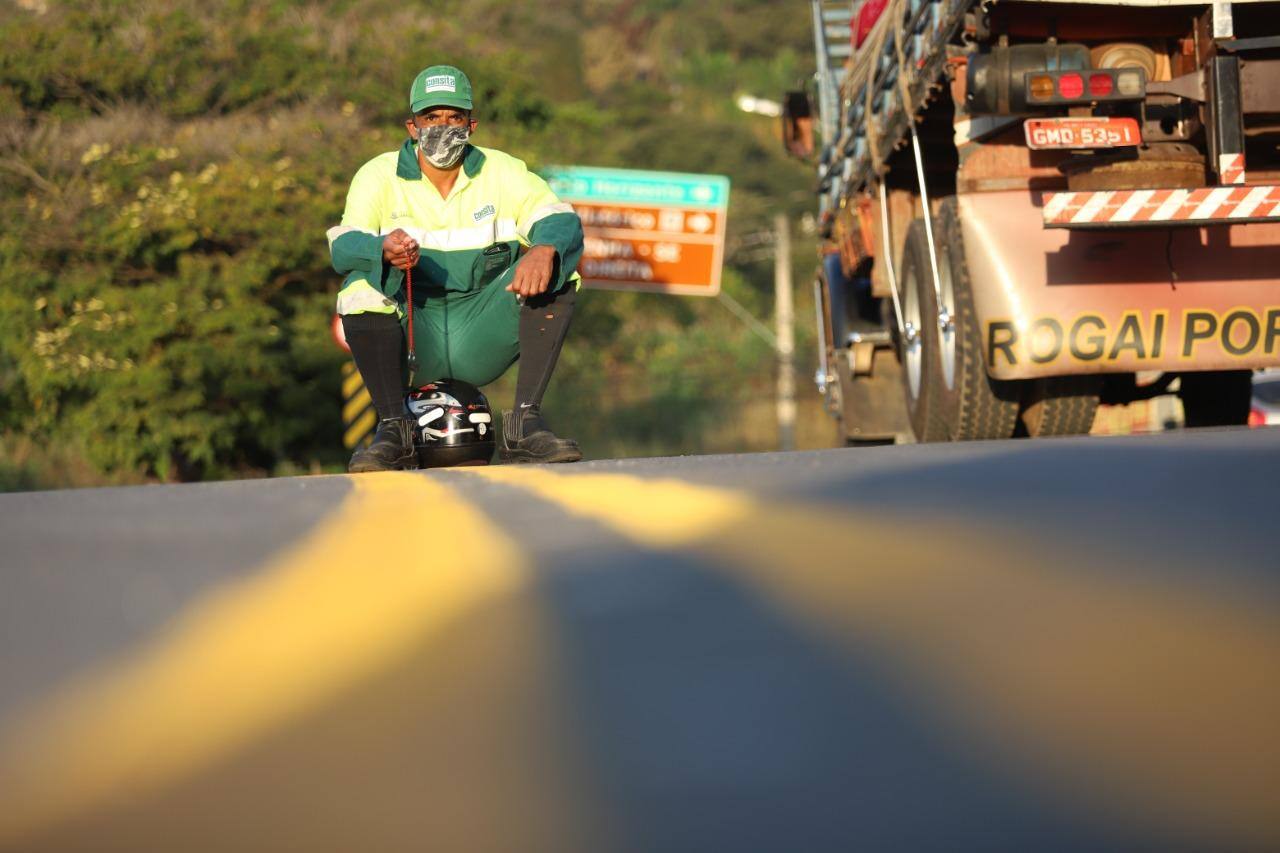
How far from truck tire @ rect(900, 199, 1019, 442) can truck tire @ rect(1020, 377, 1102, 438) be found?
0.10 metres

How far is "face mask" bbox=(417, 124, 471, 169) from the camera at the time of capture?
5.32m

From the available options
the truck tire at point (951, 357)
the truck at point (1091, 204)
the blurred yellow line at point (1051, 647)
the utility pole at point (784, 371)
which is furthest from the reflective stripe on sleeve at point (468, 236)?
the utility pole at point (784, 371)

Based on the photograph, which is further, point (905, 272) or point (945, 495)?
point (905, 272)

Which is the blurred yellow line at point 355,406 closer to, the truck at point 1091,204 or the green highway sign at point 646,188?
the green highway sign at point 646,188

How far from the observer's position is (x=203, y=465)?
17672 millimetres

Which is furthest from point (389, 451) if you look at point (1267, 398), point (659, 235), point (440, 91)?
point (659, 235)

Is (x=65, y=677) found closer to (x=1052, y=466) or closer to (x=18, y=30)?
(x=1052, y=466)

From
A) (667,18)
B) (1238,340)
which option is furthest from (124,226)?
(667,18)

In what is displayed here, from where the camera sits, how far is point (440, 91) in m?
5.30

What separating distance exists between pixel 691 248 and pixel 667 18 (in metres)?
58.9

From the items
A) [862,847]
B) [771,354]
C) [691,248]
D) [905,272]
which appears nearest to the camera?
[862,847]

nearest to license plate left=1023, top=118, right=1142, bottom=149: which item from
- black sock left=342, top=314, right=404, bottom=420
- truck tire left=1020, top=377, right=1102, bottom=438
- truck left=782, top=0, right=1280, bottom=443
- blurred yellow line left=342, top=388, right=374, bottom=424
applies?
truck left=782, top=0, right=1280, bottom=443

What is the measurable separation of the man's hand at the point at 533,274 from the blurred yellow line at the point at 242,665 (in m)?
2.21

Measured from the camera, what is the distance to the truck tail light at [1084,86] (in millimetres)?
5672
